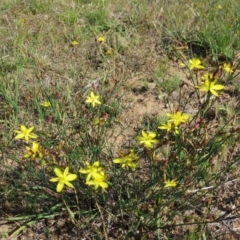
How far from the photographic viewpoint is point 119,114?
285cm

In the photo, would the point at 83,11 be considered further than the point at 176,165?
Yes

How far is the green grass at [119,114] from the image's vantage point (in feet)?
6.81

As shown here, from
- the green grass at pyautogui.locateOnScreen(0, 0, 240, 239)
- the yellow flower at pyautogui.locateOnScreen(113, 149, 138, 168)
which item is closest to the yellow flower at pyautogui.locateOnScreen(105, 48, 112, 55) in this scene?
the green grass at pyautogui.locateOnScreen(0, 0, 240, 239)

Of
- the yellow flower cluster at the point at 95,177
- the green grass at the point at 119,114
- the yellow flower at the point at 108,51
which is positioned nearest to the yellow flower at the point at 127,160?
the green grass at the point at 119,114

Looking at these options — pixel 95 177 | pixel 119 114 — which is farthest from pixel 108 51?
pixel 95 177

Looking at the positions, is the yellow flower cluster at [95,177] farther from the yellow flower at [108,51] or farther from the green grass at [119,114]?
the yellow flower at [108,51]

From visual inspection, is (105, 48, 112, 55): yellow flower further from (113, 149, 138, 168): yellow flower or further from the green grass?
→ (113, 149, 138, 168): yellow flower

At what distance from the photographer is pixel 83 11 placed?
3.85 metres

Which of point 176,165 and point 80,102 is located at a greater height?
point 176,165

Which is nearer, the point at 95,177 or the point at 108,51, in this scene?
the point at 95,177

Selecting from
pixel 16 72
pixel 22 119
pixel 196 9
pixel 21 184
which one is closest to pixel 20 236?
pixel 21 184

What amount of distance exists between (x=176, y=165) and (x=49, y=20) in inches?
82.3

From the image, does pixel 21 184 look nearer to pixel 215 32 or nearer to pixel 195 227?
pixel 195 227

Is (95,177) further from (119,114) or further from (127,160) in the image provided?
(119,114)
